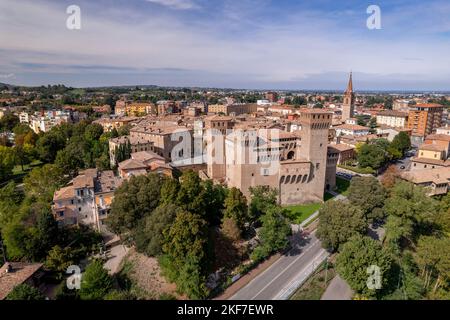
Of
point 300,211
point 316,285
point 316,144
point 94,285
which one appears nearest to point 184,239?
point 94,285

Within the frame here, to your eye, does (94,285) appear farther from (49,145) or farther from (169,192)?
(49,145)

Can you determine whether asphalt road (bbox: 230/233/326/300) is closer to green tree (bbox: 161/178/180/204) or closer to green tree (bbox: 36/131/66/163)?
green tree (bbox: 161/178/180/204)

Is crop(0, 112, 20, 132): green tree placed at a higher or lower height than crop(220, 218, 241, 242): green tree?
higher

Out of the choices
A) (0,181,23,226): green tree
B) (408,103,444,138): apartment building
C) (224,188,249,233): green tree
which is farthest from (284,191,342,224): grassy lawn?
(408,103,444,138): apartment building

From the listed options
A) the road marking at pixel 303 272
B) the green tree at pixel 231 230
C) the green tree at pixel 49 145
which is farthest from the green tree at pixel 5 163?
the road marking at pixel 303 272

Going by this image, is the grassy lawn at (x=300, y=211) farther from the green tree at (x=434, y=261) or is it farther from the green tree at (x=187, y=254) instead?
the green tree at (x=187, y=254)

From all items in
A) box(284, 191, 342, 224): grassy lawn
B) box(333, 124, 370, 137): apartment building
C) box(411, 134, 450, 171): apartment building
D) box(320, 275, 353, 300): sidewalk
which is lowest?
box(320, 275, 353, 300): sidewalk

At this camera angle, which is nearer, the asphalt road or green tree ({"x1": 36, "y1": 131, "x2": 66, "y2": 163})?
the asphalt road
